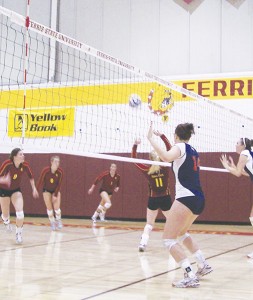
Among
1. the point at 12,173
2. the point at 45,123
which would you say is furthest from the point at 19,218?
the point at 45,123

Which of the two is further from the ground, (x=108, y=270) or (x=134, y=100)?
(x=134, y=100)

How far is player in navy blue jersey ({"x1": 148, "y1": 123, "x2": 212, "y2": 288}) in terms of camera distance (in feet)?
18.6

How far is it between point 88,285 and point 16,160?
5514mm

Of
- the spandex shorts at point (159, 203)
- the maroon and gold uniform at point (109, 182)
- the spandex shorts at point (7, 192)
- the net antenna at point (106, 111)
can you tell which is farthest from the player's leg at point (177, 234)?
the maroon and gold uniform at point (109, 182)

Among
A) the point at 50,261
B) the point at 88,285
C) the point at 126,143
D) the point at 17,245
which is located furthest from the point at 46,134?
the point at 88,285

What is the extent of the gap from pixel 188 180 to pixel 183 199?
0.23 meters

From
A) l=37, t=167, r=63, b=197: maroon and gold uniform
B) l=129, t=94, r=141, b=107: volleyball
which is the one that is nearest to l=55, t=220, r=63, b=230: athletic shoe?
l=37, t=167, r=63, b=197: maroon and gold uniform

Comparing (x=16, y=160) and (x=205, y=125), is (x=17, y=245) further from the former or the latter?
(x=205, y=125)

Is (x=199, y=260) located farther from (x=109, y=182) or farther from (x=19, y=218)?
(x=109, y=182)

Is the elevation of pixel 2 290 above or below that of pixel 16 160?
below

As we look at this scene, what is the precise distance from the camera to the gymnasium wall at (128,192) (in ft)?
52.7

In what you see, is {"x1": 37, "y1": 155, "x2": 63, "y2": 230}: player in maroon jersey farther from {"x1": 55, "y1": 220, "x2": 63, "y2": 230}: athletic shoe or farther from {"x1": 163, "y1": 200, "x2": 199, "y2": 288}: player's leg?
{"x1": 163, "y1": 200, "x2": 199, "y2": 288}: player's leg

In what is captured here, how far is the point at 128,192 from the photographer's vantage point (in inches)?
680

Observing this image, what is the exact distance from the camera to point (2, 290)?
17.5ft
